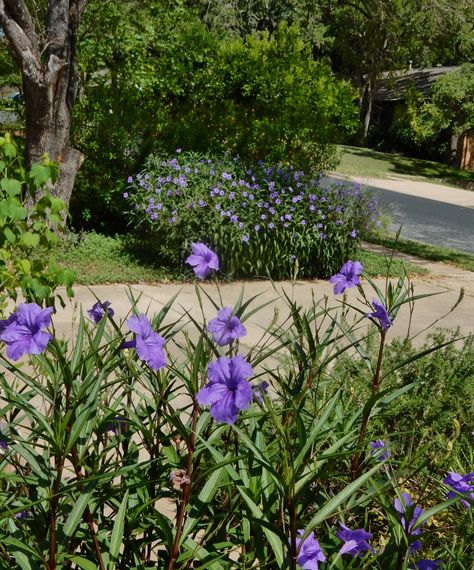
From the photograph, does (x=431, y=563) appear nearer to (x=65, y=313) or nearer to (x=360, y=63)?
(x=65, y=313)

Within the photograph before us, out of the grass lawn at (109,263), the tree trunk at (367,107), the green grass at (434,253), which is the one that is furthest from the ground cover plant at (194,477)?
the tree trunk at (367,107)

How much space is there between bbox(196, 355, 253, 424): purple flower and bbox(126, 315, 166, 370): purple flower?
0.26 metres

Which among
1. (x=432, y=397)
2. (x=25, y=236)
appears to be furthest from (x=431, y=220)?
(x=25, y=236)

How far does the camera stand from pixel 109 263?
940cm

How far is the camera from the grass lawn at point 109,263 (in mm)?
8844

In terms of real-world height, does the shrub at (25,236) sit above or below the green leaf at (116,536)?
above

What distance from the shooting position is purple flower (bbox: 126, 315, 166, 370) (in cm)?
177

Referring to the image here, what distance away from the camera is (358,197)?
33.7ft

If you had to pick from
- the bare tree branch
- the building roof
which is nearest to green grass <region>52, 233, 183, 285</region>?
the bare tree branch

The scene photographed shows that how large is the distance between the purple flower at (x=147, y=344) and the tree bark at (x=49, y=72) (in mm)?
7831

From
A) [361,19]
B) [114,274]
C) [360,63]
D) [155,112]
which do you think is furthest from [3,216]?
[360,63]

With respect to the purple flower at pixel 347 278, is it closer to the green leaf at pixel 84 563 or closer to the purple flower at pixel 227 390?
the purple flower at pixel 227 390

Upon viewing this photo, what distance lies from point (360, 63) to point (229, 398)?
4548 cm

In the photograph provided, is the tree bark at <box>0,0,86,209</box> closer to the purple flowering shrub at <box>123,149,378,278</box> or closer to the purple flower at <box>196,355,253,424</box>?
the purple flowering shrub at <box>123,149,378,278</box>
